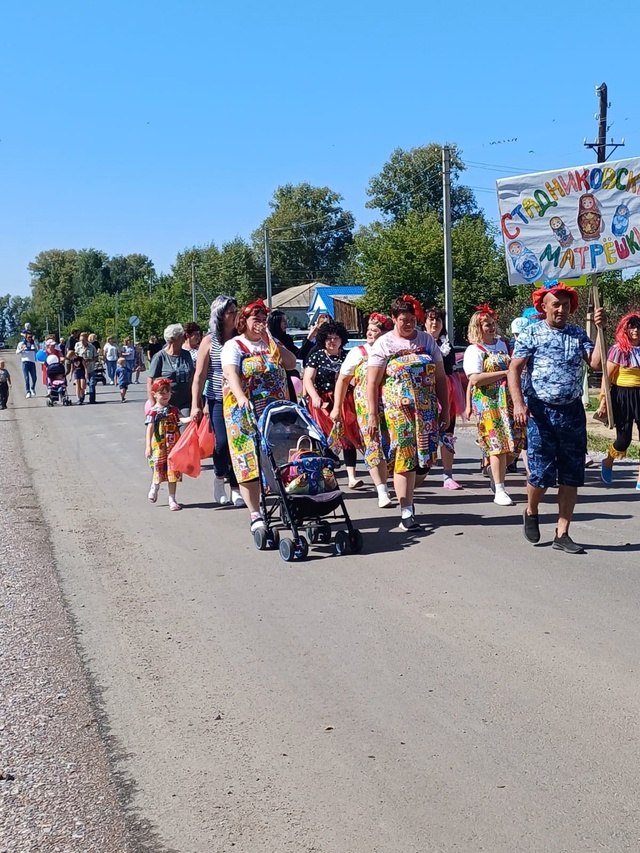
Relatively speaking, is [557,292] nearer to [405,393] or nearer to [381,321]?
[405,393]

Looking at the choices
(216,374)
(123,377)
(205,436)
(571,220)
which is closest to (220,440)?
(205,436)

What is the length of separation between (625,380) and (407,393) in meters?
3.39

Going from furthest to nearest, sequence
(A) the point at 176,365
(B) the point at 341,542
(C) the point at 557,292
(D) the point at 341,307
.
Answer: (D) the point at 341,307
(A) the point at 176,365
(B) the point at 341,542
(C) the point at 557,292

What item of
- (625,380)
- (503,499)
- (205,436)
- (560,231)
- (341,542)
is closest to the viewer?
(341,542)

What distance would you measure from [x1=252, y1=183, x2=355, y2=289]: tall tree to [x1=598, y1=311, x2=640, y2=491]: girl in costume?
303 ft

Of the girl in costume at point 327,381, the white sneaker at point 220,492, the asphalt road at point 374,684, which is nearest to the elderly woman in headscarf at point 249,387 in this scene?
the asphalt road at point 374,684

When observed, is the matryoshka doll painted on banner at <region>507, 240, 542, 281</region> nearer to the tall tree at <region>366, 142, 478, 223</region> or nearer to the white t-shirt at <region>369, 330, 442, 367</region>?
the white t-shirt at <region>369, 330, 442, 367</region>

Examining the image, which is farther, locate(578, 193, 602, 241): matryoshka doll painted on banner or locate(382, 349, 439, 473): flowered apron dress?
locate(578, 193, 602, 241): matryoshka doll painted on banner

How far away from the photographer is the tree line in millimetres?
46156

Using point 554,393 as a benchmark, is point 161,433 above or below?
below

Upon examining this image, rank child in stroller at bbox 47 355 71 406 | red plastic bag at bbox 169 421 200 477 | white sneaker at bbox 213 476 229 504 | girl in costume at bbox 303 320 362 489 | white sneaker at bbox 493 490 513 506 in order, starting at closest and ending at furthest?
white sneaker at bbox 493 490 513 506 < red plastic bag at bbox 169 421 200 477 < white sneaker at bbox 213 476 229 504 < girl in costume at bbox 303 320 362 489 < child in stroller at bbox 47 355 71 406

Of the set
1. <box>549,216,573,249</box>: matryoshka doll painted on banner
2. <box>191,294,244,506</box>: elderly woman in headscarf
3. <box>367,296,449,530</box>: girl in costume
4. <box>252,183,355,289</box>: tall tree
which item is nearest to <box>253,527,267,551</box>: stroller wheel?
<box>367,296,449,530</box>: girl in costume

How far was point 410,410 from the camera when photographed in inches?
330

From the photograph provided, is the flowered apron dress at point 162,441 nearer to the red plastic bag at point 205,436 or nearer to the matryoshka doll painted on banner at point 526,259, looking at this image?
the red plastic bag at point 205,436
